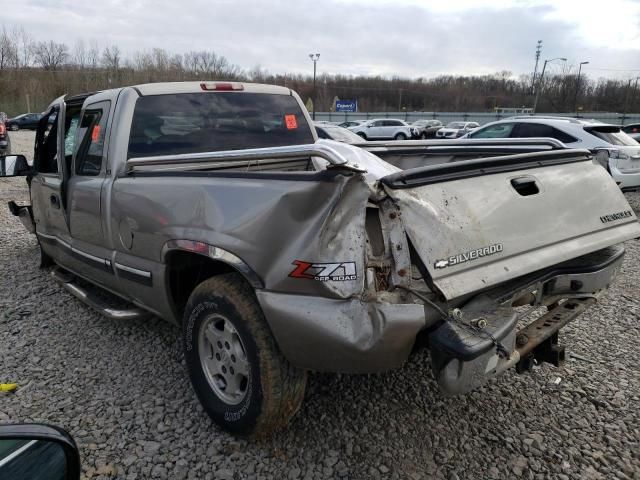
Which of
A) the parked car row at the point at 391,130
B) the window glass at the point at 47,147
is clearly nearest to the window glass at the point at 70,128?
the window glass at the point at 47,147

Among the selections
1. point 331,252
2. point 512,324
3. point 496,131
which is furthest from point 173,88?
point 496,131

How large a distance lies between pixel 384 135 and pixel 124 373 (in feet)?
106

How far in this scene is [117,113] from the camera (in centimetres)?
352

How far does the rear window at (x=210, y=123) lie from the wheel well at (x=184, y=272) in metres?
1.01

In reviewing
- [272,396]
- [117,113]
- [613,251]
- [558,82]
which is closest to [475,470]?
[272,396]

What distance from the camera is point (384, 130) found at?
113 feet

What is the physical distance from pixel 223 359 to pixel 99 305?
4.97 ft

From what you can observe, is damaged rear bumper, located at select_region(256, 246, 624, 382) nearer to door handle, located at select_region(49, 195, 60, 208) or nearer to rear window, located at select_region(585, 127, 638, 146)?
door handle, located at select_region(49, 195, 60, 208)

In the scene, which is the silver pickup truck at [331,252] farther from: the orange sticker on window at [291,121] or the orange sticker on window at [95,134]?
the orange sticker on window at [291,121]

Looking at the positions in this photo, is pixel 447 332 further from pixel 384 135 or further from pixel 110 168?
pixel 384 135

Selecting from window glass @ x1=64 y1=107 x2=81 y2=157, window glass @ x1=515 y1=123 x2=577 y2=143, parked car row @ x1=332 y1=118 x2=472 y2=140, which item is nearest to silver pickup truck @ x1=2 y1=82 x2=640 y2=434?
window glass @ x1=64 y1=107 x2=81 y2=157

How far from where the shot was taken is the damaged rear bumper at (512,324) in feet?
6.54

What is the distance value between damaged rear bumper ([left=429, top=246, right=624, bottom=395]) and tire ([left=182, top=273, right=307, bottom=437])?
2.51 feet

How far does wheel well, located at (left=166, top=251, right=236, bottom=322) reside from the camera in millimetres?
2916
